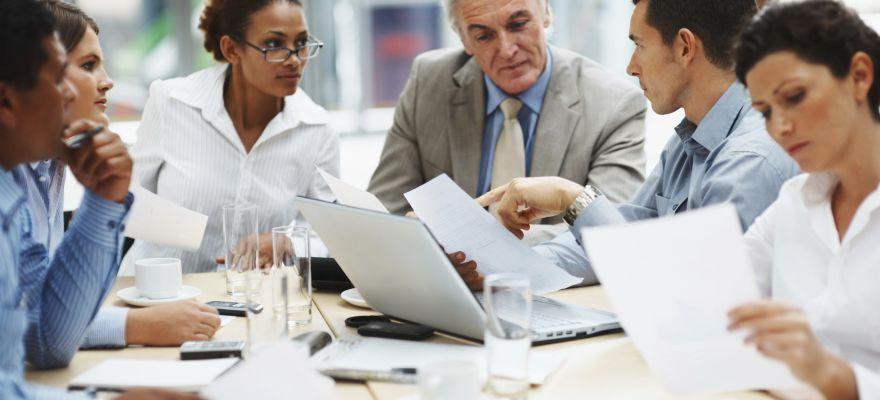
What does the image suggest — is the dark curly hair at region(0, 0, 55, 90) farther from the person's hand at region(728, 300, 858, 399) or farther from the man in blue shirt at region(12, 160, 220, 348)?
the person's hand at region(728, 300, 858, 399)

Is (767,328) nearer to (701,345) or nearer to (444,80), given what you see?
(701,345)

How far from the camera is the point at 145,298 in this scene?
1.87 metres

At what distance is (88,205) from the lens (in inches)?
58.7

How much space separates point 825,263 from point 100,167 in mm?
1142

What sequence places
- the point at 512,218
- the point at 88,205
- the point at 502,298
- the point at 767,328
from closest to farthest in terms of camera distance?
the point at 767,328, the point at 502,298, the point at 88,205, the point at 512,218

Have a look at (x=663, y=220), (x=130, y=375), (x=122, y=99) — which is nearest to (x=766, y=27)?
(x=663, y=220)

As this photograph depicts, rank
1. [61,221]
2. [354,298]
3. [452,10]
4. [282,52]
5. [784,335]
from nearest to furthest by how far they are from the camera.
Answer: [784,335] < [354,298] < [61,221] < [282,52] < [452,10]

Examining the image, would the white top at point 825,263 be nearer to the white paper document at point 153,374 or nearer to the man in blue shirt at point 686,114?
the man in blue shirt at point 686,114

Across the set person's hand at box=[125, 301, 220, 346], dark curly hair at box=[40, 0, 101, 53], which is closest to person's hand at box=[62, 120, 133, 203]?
person's hand at box=[125, 301, 220, 346]

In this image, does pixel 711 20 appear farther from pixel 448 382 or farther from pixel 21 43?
pixel 21 43

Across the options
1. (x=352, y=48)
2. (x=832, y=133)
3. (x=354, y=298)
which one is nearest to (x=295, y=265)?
(x=354, y=298)

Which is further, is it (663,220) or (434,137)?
(434,137)

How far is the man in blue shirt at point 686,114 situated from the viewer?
1.90 meters

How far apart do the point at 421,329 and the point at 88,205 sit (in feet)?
1.88
